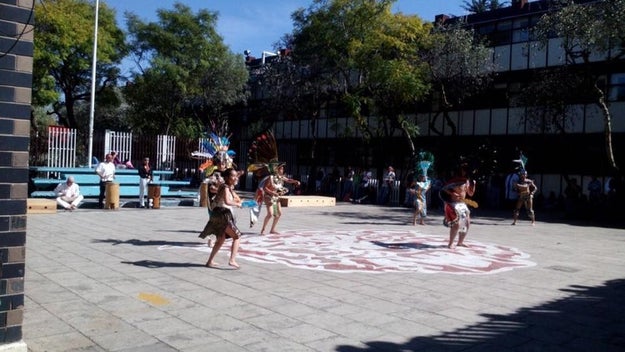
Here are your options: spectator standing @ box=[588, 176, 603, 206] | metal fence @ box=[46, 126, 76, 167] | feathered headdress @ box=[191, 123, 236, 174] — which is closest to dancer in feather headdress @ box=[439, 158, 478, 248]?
feathered headdress @ box=[191, 123, 236, 174]

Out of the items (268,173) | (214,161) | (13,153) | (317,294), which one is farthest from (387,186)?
(13,153)

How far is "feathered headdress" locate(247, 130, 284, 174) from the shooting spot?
42.7 feet

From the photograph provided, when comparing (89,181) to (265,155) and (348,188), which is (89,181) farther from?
(348,188)

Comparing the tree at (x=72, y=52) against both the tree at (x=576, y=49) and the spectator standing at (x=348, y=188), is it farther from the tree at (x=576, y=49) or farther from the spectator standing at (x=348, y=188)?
the tree at (x=576, y=49)

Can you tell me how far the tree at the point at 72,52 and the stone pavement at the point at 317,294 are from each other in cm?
1763

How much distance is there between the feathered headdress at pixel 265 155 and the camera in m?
13.0

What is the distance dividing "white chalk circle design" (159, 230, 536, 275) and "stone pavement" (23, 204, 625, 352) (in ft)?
0.12

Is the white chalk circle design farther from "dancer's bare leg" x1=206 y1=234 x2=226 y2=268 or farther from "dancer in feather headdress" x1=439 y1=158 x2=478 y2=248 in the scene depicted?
"dancer's bare leg" x1=206 y1=234 x2=226 y2=268

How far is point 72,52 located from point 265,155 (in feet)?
69.1

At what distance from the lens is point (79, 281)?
7.62m

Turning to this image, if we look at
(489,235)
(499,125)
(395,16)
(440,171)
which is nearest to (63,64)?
(395,16)

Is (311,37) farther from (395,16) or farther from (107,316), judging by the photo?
(107,316)

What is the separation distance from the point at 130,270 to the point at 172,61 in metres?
25.4

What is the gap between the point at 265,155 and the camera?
13.2 meters
